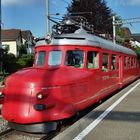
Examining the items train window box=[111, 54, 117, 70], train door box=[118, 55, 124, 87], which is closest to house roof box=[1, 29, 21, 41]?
train door box=[118, 55, 124, 87]

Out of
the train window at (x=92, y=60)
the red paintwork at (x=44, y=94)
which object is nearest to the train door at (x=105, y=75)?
the train window at (x=92, y=60)

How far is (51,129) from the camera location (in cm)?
1056

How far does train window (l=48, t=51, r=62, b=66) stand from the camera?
12727 mm

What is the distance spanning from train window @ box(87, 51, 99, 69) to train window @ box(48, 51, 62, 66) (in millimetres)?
1024

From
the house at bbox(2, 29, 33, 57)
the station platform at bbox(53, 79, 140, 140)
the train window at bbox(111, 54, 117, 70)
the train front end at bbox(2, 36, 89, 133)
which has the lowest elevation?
the station platform at bbox(53, 79, 140, 140)

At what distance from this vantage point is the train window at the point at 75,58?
12.8m

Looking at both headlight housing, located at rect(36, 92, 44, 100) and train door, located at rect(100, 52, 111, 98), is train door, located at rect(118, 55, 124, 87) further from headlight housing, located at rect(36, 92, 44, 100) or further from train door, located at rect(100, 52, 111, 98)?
headlight housing, located at rect(36, 92, 44, 100)

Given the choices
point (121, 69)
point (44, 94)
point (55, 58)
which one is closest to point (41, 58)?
point (55, 58)

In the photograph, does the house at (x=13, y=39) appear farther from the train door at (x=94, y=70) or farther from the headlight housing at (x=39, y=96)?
the headlight housing at (x=39, y=96)

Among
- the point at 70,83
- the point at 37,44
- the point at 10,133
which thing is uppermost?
the point at 37,44

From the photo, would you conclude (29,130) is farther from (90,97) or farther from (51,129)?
(90,97)

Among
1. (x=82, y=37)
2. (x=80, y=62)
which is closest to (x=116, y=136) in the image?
(x=80, y=62)

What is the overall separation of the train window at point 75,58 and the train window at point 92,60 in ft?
1.19

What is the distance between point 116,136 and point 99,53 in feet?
18.3
